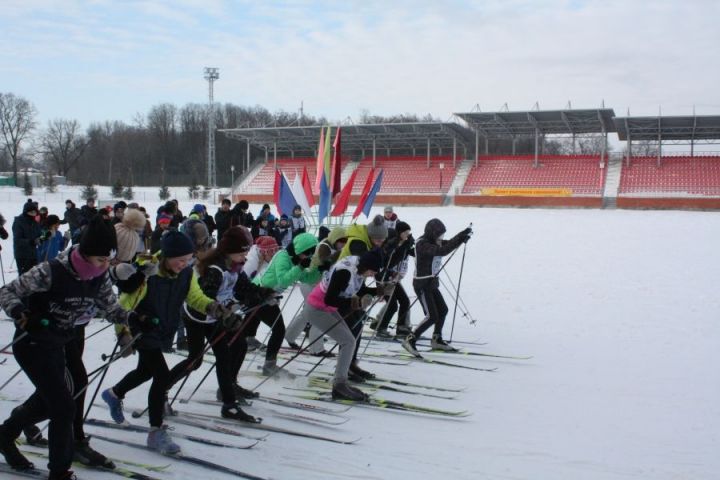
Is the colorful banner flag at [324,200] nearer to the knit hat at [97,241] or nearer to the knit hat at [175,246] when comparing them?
→ the knit hat at [175,246]

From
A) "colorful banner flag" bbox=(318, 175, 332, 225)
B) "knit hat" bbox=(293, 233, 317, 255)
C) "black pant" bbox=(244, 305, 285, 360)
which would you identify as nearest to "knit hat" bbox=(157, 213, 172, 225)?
"black pant" bbox=(244, 305, 285, 360)

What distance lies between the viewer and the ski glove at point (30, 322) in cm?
334

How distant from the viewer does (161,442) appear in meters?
4.16

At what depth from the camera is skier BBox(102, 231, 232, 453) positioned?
416 cm

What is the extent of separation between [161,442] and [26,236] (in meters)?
7.21

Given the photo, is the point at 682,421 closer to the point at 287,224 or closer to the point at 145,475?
the point at 145,475

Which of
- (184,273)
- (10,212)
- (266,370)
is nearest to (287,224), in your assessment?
(266,370)

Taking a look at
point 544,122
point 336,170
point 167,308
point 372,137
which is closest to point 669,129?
point 544,122

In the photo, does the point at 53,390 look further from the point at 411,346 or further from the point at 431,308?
the point at 431,308

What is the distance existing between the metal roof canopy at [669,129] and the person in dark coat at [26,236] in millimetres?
32483

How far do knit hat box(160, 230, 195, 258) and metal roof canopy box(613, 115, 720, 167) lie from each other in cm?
3557

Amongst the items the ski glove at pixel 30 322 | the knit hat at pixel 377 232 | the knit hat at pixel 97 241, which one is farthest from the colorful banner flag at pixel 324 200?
the ski glove at pixel 30 322

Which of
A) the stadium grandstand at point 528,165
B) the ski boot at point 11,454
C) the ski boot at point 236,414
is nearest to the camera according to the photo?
the ski boot at point 11,454

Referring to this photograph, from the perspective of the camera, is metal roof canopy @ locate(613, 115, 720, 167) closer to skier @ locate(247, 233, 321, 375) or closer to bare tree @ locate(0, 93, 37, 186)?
skier @ locate(247, 233, 321, 375)
